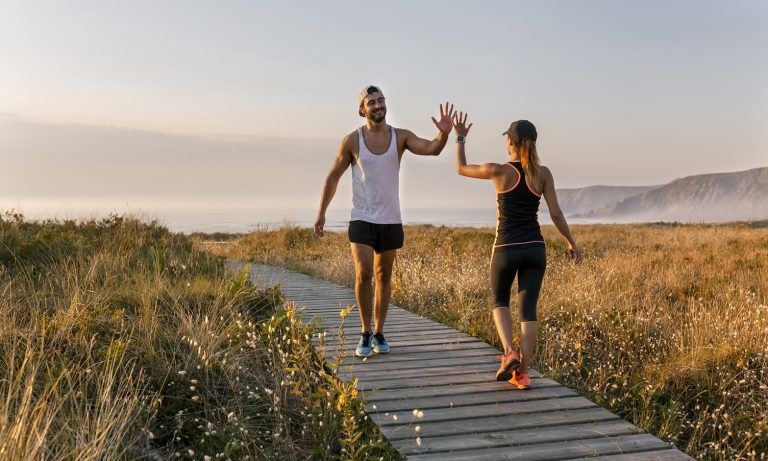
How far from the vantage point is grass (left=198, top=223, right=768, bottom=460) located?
18.5ft

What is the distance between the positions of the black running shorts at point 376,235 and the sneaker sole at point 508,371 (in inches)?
53.0

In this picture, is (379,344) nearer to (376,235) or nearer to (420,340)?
(420,340)

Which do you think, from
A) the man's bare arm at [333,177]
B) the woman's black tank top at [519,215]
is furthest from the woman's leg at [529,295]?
the man's bare arm at [333,177]

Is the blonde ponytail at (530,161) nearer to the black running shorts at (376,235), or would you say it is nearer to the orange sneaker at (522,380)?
the black running shorts at (376,235)

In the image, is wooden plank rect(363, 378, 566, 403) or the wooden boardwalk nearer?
the wooden boardwalk

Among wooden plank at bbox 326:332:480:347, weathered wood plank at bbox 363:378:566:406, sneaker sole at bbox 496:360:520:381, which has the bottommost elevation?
weathered wood plank at bbox 363:378:566:406

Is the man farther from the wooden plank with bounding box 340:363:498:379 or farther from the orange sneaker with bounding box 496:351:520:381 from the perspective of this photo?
the orange sneaker with bounding box 496:351:520:381

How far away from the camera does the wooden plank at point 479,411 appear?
432cm

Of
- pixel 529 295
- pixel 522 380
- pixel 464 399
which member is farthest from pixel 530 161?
pixel 464 399

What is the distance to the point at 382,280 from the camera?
19.0 ft

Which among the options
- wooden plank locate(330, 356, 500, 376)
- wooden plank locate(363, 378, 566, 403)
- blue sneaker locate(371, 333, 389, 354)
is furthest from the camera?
blue sneaker locate(371, 333, 389, 354)

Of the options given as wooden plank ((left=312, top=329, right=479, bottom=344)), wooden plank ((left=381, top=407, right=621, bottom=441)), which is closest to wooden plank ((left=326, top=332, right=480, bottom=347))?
wooden plank ((left=312, top=329, right=479, bottom=344))

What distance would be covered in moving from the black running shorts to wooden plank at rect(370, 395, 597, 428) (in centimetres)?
155

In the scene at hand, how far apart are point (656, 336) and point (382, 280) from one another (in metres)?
3.83
